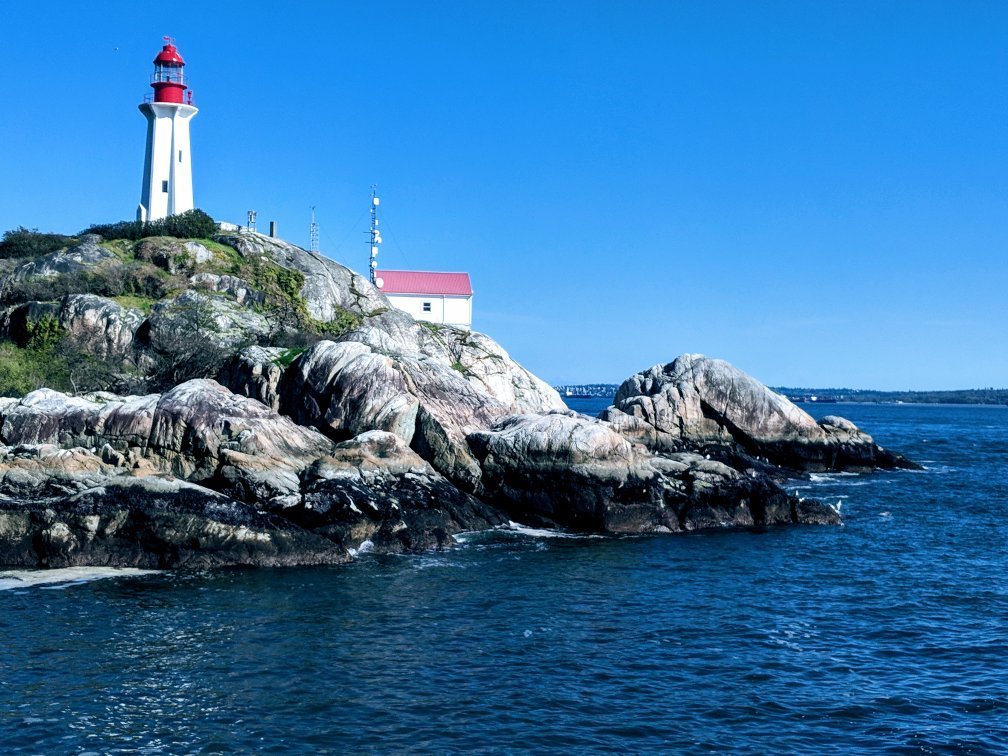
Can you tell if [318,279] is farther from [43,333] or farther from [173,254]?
[43,333]

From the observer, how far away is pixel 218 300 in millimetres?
47219

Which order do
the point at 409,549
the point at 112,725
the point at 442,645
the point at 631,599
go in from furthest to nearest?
the point at 409,549 → the point at 631,599 → the point at 442,645 → the point at 112,725

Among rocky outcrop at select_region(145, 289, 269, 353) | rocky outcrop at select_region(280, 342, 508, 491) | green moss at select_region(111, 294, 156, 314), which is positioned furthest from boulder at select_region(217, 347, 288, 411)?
green moss at select_region(111, 294, 156, 314)

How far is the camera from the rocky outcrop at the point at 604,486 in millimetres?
33250

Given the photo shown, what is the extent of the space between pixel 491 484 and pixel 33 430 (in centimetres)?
1567

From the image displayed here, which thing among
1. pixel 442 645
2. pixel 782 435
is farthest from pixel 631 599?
pixel 782 435

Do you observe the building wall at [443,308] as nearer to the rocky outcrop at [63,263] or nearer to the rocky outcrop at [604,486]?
the rocky outcrop at [63,263]

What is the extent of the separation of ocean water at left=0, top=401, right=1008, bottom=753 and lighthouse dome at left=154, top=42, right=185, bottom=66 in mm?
42379

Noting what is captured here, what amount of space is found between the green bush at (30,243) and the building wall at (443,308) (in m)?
21.5

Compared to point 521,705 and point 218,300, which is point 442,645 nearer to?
point 521,705

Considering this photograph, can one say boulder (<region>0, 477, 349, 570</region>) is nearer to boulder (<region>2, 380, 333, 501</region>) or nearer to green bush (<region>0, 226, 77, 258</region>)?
boulder (<region>2, 380, 333, 501</region>)

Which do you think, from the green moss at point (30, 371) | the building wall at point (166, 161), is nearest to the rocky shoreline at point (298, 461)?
the green moss at point (30, 371)

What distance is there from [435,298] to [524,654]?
47994 mm

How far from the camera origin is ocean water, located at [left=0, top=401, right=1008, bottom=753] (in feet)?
51.5
